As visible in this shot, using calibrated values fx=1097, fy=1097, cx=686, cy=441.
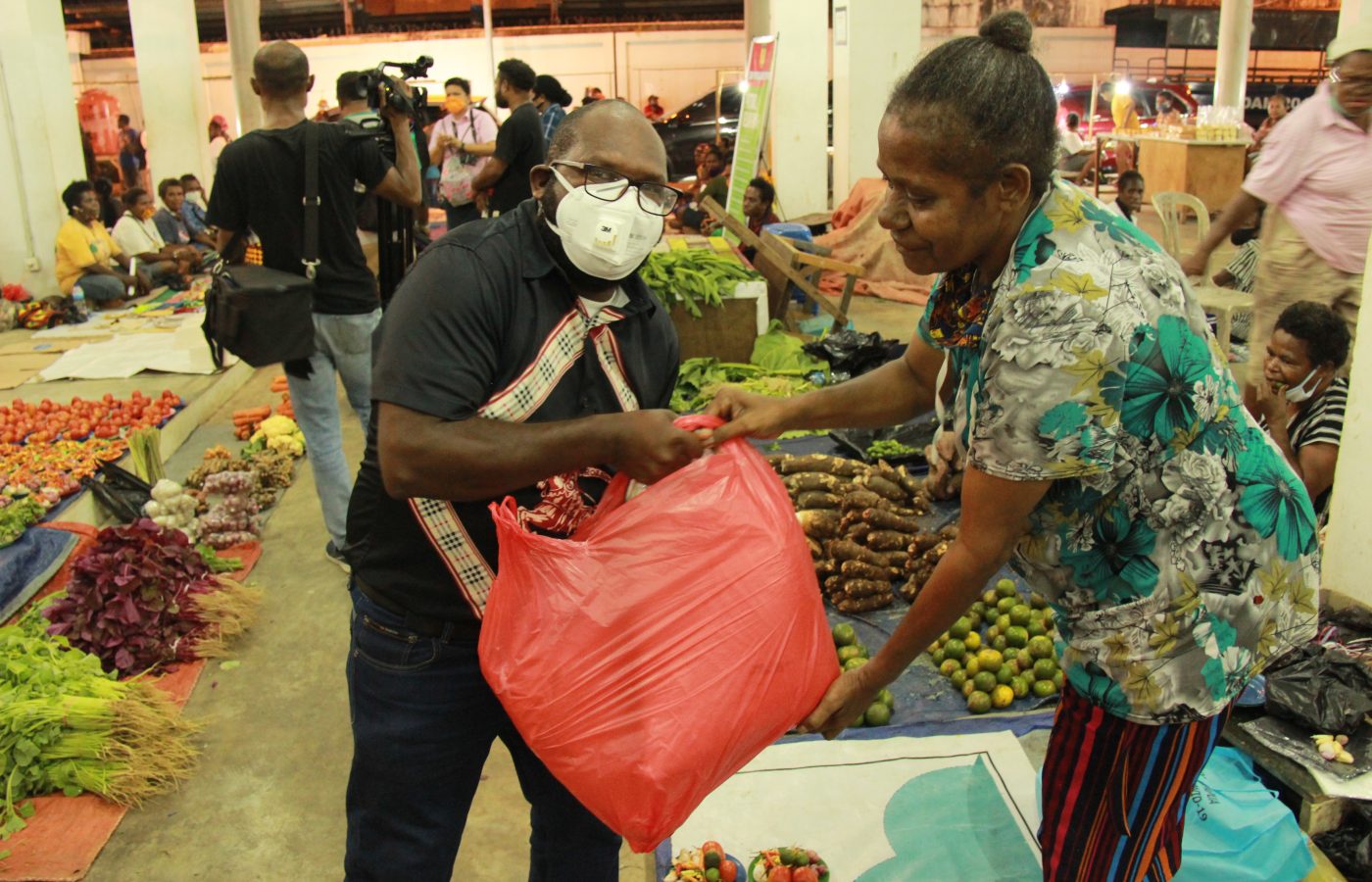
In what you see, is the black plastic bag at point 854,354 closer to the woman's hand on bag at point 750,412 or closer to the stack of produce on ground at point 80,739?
the stack of produce on ground at point 80,739

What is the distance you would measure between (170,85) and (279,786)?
11.7 meters

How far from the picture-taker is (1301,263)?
15.4 ft

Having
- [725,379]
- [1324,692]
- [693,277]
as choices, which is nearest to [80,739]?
[1324,692]

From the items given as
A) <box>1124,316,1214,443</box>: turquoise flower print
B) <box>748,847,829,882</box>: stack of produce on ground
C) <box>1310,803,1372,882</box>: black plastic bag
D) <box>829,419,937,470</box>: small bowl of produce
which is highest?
<box>1124,316,1214,443</box>: turquoise flower print

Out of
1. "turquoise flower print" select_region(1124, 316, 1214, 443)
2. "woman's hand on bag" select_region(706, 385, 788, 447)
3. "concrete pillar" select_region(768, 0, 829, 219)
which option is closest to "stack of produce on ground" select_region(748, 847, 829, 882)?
"woman's hand on bag" select_region(706, 385, 788, 447)

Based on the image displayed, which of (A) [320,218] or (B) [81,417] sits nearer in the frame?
(A) [320,218]

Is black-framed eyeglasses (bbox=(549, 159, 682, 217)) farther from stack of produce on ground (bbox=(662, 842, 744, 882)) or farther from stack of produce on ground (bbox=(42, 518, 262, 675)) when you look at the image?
stack of produce on ground (bbox=(42, 518, 262, 675))

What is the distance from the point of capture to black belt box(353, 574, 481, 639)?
192 cm

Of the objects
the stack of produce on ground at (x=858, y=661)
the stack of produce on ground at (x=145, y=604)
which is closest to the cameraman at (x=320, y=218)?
the stack of produce on ground at (x=145, y=604)

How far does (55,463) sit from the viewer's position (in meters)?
5.51

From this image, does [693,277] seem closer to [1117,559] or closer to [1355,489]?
[1355,489]

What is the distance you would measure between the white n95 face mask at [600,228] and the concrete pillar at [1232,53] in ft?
58.5

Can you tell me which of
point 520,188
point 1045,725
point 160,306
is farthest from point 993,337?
point 160,306

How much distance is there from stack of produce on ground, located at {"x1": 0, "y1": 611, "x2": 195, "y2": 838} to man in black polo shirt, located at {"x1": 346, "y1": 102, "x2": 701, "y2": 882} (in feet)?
5.81
